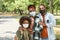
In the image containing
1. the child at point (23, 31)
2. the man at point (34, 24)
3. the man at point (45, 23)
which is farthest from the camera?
the man at point (45, 23)

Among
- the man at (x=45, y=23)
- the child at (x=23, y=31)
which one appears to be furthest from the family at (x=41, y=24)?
the child at (x=23, y=31)

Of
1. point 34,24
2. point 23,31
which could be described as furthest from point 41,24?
point 23,31

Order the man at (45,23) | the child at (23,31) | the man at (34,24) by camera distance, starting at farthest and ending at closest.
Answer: the man at (45,23), the man at (34,24), the child at (23,31)

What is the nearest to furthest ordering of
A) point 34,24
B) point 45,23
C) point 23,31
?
1. point 23,31
2. point 34,24
3. point 45,23

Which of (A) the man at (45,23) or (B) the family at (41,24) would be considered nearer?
(B) the family at (41,24)

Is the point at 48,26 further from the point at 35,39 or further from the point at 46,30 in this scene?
the point at 35,39

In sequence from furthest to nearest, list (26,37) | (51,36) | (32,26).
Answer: (51,36), (32,26), (26,37)

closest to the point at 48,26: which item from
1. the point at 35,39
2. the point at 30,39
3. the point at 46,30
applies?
the point at 46,30

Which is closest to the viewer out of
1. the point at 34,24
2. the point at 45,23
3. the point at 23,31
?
the point at 23,31

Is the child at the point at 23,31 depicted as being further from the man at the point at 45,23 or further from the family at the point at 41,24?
the man at the point at 45,23

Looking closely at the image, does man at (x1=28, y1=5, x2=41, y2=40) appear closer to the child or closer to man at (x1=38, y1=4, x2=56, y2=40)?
man at (x1=38, y1=4, x2=56, y2=40)

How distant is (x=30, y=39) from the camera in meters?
5.22

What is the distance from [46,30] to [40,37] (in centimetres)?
23

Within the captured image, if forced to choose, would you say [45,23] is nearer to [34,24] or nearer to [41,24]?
[41,24]
